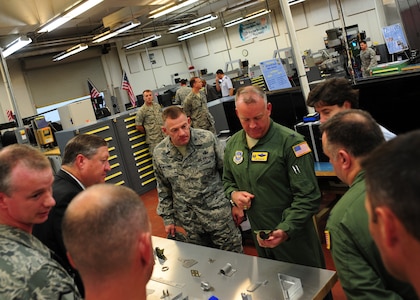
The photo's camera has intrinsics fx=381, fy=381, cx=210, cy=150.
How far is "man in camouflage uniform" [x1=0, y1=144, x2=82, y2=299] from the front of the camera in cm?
120

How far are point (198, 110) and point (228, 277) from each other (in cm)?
497

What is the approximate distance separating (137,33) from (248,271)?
12414mm

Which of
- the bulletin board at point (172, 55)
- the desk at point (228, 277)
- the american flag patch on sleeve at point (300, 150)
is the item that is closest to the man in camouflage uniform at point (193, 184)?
the desk at point (228, 277)

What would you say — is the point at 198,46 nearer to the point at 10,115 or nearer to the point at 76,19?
the point at 76,19

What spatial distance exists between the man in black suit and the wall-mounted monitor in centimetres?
925

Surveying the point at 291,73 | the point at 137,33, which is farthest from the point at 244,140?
the point at 137,33

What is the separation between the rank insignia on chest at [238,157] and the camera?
2.24 metres

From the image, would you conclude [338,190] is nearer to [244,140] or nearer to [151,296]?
[244,140]

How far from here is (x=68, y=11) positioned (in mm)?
5457

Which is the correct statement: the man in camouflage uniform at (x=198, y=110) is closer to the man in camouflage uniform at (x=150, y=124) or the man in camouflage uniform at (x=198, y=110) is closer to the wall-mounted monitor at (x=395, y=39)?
the man in camouflage uniform at (x=150, y=124)

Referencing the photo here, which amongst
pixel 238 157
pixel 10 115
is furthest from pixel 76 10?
pixel 10 115

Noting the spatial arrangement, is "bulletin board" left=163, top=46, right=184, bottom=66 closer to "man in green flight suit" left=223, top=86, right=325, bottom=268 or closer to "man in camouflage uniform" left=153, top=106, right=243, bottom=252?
"man in camouflage uniform" left=153, top=106, right=243, bottom=252

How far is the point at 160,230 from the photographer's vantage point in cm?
498

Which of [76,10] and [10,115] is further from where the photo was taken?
[10,115]
